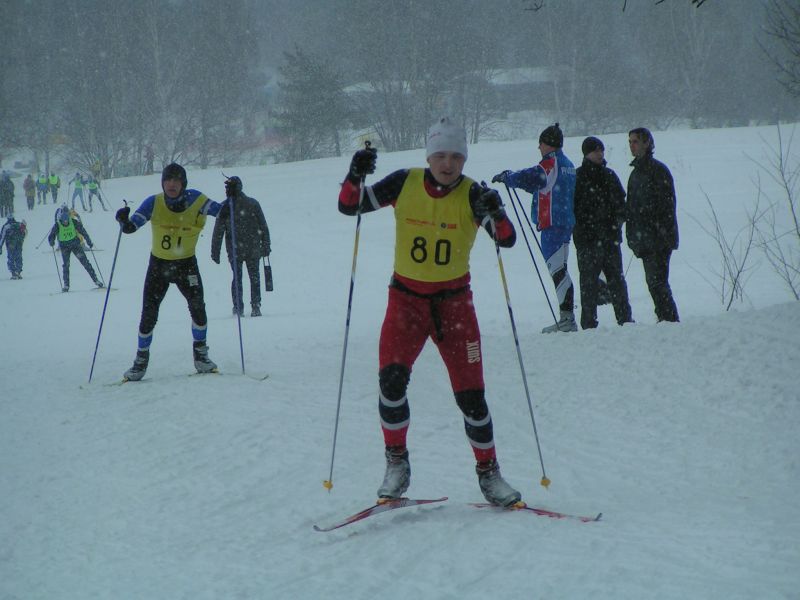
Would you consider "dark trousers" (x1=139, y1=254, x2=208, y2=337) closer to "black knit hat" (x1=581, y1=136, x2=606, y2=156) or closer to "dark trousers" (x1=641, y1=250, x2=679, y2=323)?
"black knit hat" (x1=581, y1=136, x2=606, y2=156)

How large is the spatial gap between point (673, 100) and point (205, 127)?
31.5 meters

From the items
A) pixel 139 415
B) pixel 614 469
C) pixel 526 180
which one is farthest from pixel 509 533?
pixel 526 180

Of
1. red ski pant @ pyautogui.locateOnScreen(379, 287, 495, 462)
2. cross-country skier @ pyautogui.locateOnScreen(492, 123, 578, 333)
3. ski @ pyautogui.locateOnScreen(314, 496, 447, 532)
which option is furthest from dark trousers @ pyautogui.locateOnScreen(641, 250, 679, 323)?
ski @ pyautogui.locateOnScreen(314, 496, 447, 532)

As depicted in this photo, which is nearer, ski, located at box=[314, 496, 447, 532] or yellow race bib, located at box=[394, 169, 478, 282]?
ski, located at box=[314, 496, 447, 532]

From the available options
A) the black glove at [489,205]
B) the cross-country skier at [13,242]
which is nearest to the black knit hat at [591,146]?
the black glove at [489,205]

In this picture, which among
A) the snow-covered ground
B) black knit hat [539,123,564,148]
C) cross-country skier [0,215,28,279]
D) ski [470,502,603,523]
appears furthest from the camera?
cross-country skier [0,215,28,279]

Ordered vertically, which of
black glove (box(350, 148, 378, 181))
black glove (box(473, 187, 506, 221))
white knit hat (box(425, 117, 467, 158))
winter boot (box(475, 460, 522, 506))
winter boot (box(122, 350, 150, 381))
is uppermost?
white knit hat (box(425, 117, 467, 158))

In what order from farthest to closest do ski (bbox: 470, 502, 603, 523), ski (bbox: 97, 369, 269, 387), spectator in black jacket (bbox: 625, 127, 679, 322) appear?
spectator in black jacket (bbox: 625, 127, 679, 322)
ski (bbox: 97, 369, 269, 387)
ski (bbox: 470, 502, 603, 523)

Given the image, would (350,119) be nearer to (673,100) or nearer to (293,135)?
(293,135)

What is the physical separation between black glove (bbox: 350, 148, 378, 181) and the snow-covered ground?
1.79 m

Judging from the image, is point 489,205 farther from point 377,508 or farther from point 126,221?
point 126,221

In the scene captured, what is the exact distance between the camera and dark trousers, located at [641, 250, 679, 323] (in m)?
7.31

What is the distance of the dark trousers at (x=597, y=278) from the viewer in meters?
7.46

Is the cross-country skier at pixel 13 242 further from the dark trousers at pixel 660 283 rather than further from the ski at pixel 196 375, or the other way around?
the dark trousers at pixel 660 283
